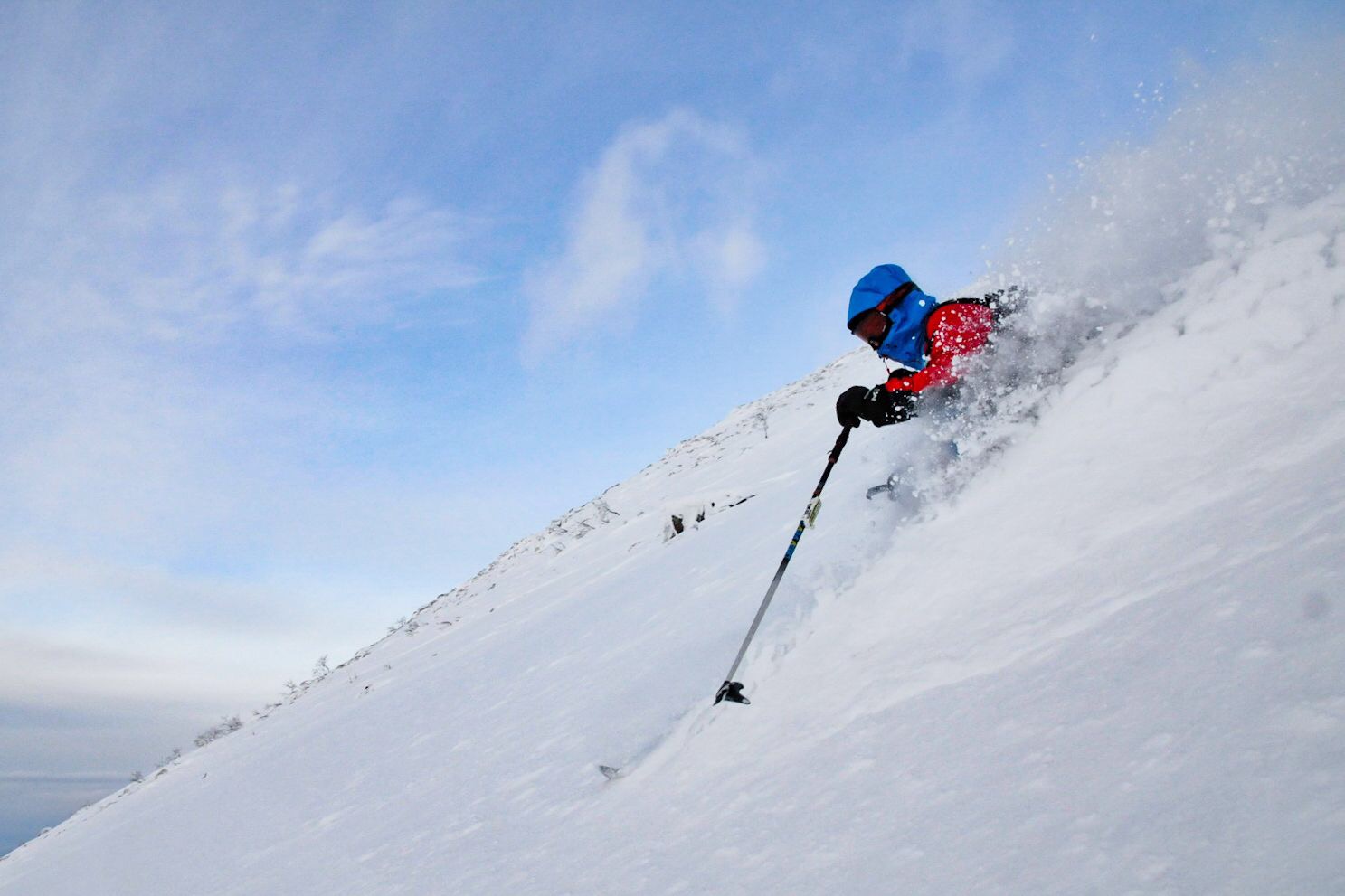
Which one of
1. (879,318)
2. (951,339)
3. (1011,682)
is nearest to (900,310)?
(879,318)

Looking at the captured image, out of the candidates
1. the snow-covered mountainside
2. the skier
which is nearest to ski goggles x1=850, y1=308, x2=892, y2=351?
the skier

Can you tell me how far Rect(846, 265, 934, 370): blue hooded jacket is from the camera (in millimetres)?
4445

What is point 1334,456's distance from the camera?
2.00 metres

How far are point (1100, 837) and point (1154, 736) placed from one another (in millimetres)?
269

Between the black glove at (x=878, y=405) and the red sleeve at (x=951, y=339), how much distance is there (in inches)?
3.1

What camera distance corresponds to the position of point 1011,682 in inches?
78.2

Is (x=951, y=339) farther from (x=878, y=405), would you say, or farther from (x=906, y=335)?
(x=878, y=405)

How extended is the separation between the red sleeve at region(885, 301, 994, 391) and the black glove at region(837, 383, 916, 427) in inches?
3.1

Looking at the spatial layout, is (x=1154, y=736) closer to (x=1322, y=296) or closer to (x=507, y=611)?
(x=1322, y=296)

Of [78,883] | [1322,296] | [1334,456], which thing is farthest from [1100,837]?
[78,883]

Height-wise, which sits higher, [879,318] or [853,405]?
[879,318]

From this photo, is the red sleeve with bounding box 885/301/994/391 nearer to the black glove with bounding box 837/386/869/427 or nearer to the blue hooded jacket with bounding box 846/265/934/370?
the blue hooded jacket with bounding box 846/265/934/370

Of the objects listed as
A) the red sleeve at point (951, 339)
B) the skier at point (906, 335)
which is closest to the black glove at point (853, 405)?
the skier at point (906, 335)

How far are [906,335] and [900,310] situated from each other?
16 centimetres
